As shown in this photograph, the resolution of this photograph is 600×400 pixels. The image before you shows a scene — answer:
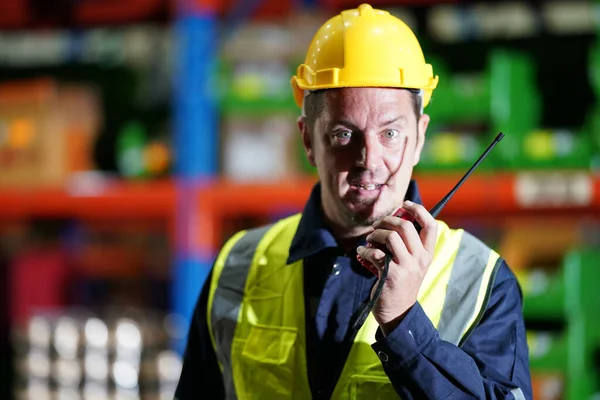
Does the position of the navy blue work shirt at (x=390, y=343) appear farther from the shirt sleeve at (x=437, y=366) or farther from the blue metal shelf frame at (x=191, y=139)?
the blue metal shelf frame at (x=191, y=139)

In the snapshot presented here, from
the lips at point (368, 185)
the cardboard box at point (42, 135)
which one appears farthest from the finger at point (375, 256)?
the cardboard box at point (42, 135)

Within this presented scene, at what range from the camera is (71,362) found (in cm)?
432

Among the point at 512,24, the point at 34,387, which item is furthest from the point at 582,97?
the point at 34,387

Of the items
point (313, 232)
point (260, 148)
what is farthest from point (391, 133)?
point (260, 148)

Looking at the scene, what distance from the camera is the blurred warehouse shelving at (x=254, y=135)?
3.88 meters

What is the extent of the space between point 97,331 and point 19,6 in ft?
6.05

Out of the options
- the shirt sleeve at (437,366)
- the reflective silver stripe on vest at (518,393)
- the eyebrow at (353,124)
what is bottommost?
the reflective silver stripe on vest at (518,393)

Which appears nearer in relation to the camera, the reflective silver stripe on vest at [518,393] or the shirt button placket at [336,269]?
the reflective silver stripe on vest at [518,393]

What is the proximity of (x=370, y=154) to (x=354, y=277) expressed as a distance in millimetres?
252

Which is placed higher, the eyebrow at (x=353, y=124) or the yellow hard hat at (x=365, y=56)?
the yellow hard hat at (x=365, y=56)

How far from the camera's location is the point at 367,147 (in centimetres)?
167

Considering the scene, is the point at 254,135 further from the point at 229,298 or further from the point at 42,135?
the point at 229,298

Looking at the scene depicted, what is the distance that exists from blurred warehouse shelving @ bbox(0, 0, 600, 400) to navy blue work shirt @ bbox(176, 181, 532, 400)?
2146mm

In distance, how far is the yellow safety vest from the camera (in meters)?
1.65
